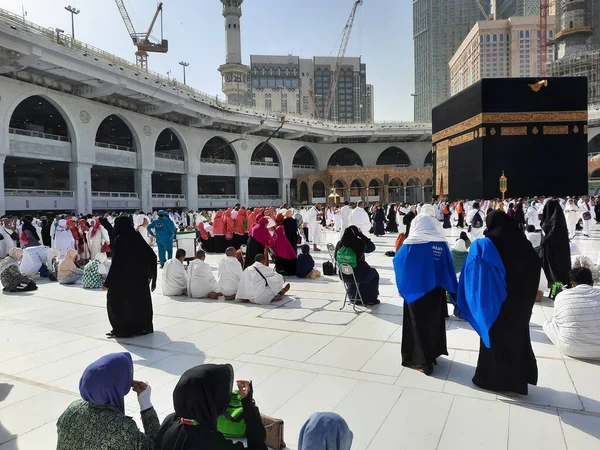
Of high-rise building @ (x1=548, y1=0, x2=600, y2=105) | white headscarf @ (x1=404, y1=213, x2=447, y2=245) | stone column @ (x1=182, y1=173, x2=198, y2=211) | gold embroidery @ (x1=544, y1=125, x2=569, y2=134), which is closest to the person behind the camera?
white headscarf @ (x1=404, y1=213, x2=447, y2=245)

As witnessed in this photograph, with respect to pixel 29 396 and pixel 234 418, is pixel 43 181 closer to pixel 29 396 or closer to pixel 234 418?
pixel 29 396

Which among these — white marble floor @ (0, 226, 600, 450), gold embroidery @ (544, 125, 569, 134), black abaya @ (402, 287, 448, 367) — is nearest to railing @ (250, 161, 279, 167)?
gold embroidery @ (544, 125, 569, 134)

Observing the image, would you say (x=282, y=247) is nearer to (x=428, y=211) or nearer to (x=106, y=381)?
(x=428, y=211)

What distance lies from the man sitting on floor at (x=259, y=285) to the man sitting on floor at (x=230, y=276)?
0.72ft

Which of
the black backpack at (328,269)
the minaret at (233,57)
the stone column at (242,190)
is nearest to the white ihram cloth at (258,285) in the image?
the black backpack at (328,269)

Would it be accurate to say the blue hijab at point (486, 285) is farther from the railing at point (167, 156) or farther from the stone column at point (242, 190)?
the stone column at point (242, 190)

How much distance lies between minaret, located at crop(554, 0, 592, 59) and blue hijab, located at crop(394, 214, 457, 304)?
64.4 m

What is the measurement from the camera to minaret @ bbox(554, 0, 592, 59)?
178 feet

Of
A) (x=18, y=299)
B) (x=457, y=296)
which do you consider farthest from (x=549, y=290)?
(x=18, y=299)

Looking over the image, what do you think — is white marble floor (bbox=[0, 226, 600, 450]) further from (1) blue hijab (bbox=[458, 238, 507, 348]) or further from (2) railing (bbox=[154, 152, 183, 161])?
(2) railing (bbox=[154, 152, 183, 161])

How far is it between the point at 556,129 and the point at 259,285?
881 inches

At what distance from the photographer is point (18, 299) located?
6777mm

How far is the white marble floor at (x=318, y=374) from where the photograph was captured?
258 cm

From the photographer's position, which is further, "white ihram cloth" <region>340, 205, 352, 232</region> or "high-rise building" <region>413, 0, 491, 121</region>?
"high-rise building" <region>413, 0, 491, 121</region>
